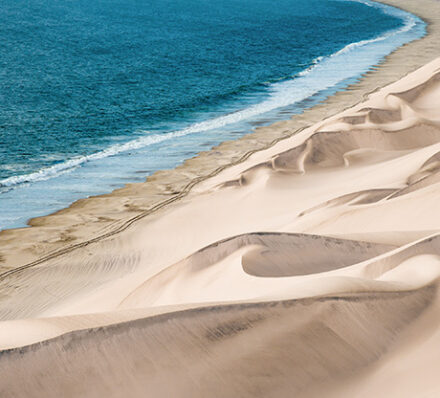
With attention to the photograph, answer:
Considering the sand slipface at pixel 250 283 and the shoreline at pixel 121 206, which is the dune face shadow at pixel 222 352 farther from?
the shoreline at pixel 121 206

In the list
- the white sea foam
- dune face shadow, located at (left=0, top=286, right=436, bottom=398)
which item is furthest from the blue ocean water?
dune face shadow, located at (left=0, top=286, right=436, bottom=398)

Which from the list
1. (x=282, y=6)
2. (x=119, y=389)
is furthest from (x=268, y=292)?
(x=282, y=6)

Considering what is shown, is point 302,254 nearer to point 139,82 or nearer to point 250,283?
point 250,283

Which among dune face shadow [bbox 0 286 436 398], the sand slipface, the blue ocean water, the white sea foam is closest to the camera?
dune face shadow [bbox 0 286 436 398]

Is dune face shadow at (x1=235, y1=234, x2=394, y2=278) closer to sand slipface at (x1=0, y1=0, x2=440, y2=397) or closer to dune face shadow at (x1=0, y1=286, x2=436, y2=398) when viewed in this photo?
sand slipface at (x1=0, y1=0, x2=440, y2=397)

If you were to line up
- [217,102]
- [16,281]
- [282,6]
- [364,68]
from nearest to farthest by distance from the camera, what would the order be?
1. [16,281]
2. [217,102]
3. [364,68]
4. [282,6]

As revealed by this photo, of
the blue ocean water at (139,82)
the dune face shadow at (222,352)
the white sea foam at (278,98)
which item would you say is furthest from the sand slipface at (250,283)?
the white sea foam at (278,98)

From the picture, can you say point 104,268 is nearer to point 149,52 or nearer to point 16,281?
point 16,281

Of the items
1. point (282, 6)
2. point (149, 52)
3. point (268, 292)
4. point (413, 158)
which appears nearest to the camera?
point (268, 292)
